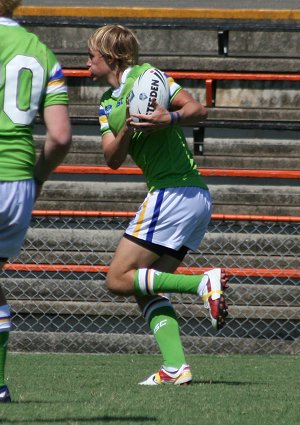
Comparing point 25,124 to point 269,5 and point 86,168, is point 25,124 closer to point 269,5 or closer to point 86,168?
point 86,168

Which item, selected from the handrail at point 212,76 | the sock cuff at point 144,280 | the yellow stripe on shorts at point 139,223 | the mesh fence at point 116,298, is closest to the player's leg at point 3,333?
the sock cuff at point 144,280

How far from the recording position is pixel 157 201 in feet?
19.0

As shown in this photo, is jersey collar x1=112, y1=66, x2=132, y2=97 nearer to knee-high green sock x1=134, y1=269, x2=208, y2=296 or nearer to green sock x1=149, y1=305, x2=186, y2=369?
knee-high green sock x1=134, y1=269, x2=208, y2=296

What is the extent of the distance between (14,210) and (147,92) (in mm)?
1533

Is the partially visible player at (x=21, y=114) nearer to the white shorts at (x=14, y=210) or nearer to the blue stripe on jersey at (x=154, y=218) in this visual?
the white shorts at (x=14, y=210)

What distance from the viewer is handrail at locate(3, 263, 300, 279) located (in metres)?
9.66

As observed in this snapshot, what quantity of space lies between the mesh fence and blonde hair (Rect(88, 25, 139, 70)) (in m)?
3.82

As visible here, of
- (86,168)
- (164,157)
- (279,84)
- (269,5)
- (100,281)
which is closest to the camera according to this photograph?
(164,157)

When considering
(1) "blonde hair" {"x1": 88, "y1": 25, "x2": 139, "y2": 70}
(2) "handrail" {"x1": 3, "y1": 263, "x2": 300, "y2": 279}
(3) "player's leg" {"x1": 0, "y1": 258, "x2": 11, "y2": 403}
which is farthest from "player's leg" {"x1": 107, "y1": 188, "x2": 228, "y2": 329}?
(2) "handrail" {"x1": 3, "y1": 263, "x2": 300, "y2": 279}

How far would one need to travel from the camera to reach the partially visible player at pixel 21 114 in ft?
14.1

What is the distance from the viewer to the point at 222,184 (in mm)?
11398

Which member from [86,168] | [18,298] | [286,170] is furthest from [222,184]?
[18,298]

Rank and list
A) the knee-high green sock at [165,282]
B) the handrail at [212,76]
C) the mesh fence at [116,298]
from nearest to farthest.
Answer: the knee-high green sock at [165,282], the mesh fence at [116,298], the handrail at [212,76]

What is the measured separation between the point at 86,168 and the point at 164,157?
5.35 meters
